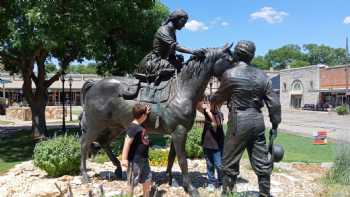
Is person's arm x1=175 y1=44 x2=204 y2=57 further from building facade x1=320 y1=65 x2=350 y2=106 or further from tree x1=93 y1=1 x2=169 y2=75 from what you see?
building facade x1=320 y1=65 x2=350 y2=106

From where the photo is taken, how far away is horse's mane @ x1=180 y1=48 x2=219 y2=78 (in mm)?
6559

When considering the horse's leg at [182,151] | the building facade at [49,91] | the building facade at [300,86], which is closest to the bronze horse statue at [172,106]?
the horse's leg at [182,151]

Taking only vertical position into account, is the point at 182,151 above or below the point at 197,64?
below

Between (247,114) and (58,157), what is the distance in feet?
15.2

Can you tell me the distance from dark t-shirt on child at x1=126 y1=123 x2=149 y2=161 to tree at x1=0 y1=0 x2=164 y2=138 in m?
6.58

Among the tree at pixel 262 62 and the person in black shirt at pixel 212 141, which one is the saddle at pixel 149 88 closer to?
the person in black shirt at pixel 212 141

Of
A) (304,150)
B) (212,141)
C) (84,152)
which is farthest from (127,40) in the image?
(212,141)

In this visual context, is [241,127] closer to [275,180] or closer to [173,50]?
[173,50]

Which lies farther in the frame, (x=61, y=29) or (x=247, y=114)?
(x=61, y=29)

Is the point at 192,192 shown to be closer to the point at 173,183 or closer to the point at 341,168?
the point at 173,183

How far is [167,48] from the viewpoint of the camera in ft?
23.3

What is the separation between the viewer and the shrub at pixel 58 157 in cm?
851

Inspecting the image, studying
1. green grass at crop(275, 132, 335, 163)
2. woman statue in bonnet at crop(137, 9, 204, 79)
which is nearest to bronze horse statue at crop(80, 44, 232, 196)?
woman statue in bonnet at crop(137, 9, 204, 79)

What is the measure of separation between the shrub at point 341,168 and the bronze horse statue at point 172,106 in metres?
3.20
